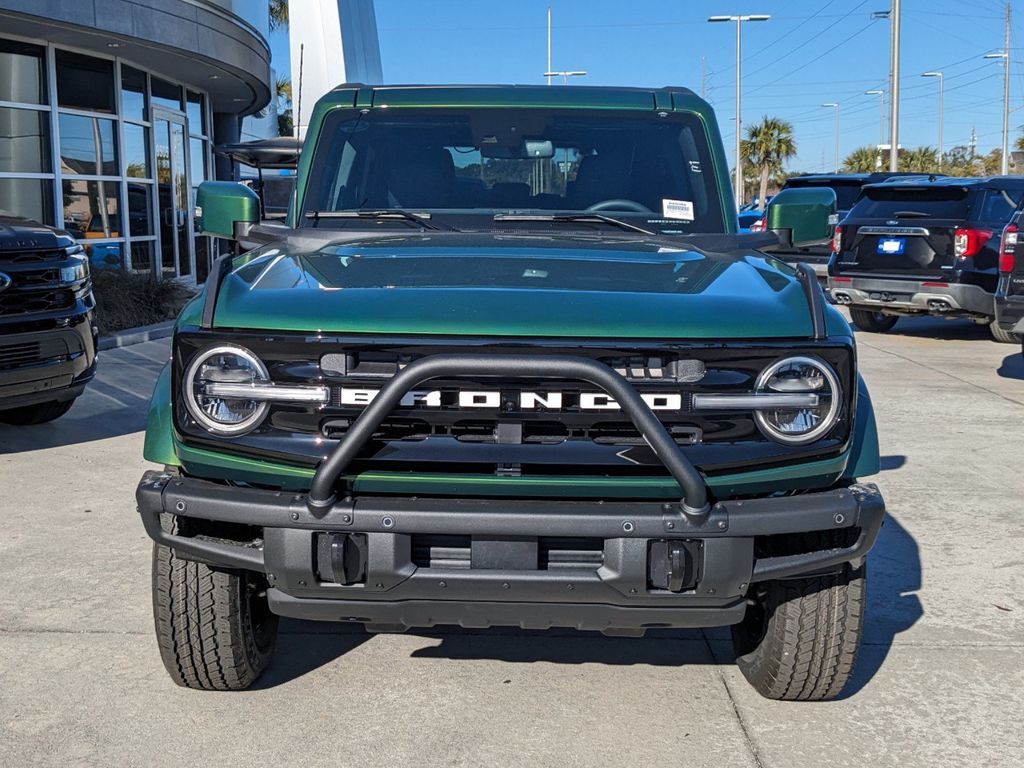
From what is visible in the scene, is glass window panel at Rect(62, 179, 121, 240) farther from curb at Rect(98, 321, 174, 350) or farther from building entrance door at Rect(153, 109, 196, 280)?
curb at Rect(98, 321, 174, 350)

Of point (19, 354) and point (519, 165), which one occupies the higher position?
point (519, 165)

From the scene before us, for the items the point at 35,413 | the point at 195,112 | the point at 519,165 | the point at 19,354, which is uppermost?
the point at 195,112

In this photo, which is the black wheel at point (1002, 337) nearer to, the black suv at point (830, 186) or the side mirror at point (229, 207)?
the black suv at point (830, 186)

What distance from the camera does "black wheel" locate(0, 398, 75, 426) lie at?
766 centimetres

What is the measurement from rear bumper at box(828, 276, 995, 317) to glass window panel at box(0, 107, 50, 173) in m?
9.58

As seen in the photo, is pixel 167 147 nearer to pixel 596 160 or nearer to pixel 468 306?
pixel 596 160

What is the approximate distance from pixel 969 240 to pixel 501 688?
34.1ft

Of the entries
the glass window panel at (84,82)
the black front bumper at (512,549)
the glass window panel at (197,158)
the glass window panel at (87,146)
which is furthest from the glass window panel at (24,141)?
the black front bumper at (512,549)

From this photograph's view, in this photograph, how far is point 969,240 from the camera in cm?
1265

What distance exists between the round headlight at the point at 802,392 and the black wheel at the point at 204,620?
4.94ft

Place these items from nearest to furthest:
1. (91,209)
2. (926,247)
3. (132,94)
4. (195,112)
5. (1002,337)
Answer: (1002,337)
(926,247)
(91,209)
(132,94)
(195,112)

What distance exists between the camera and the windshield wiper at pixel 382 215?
13.8 ft

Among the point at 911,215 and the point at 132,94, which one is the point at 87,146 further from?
the point at 911,215

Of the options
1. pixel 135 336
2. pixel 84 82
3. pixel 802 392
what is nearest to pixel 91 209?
pixel 84 82
